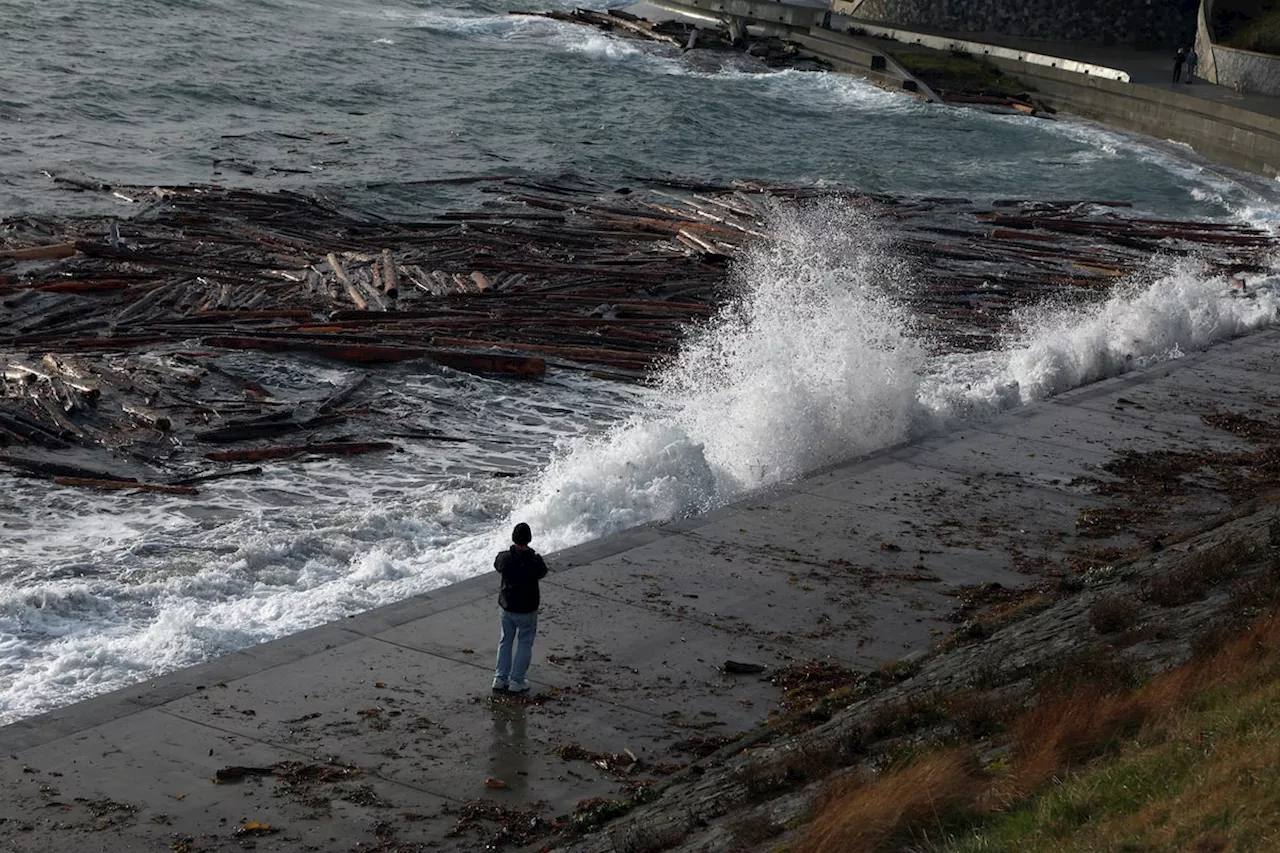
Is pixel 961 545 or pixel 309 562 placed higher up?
pixel 961 545

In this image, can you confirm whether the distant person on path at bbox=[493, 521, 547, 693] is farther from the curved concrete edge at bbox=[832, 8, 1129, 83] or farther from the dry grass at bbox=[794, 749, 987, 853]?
the curved concrete edge at bbox=[832, 8, 1129, 83]

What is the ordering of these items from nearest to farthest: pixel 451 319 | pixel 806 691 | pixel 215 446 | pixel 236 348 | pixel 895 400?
pixel 806 691
pixel 215 446
pixel 895 400
pixel 236 348
pixel 451 319

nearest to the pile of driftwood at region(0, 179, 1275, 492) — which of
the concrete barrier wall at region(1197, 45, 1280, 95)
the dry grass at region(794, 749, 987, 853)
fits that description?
the dry grass at region(794, 749, 987, 853)

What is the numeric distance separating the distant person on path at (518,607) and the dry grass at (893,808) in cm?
271

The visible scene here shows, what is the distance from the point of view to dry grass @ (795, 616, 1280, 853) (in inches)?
252

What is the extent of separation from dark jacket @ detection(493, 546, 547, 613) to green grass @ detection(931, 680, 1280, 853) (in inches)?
139

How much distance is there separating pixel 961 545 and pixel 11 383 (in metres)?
9.41

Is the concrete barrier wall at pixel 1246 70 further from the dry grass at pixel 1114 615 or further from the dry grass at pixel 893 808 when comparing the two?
the dry grass at pixel 893 808

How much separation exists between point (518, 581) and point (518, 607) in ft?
0.51

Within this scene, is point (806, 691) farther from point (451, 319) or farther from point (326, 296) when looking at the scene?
point (326, 296)

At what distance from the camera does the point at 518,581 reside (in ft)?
29.9

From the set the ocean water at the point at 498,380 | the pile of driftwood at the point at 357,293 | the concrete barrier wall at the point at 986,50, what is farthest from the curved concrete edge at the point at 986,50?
the pile of driftwood at the point at 357,293

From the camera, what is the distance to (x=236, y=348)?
17.6 meters

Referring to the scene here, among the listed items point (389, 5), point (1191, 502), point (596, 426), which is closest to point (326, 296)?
point (596, 426)
